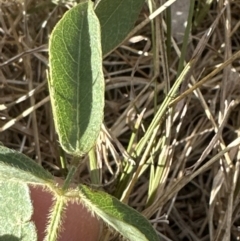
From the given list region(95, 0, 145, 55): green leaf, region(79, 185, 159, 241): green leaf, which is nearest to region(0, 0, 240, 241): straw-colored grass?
region(95, 0, 145, 55): green leaf

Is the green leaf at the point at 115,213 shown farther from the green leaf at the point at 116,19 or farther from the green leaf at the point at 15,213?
the green leaf at the point at 116,19

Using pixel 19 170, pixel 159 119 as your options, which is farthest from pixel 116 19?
pixel 19 170

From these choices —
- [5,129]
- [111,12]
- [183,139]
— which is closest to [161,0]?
[111,12]

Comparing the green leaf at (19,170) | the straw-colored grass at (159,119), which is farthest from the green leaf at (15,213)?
the straw-colored grass at (159,119)

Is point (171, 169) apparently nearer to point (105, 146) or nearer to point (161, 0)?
point (105, 146)

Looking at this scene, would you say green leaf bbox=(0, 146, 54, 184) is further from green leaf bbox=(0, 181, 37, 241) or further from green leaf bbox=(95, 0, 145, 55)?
green leaf bbox=(95, 0, 145, 55)

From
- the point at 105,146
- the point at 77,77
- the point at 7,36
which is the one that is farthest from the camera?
the point at 7,36

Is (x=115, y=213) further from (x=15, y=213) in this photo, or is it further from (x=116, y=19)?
(x=116, y=19)
